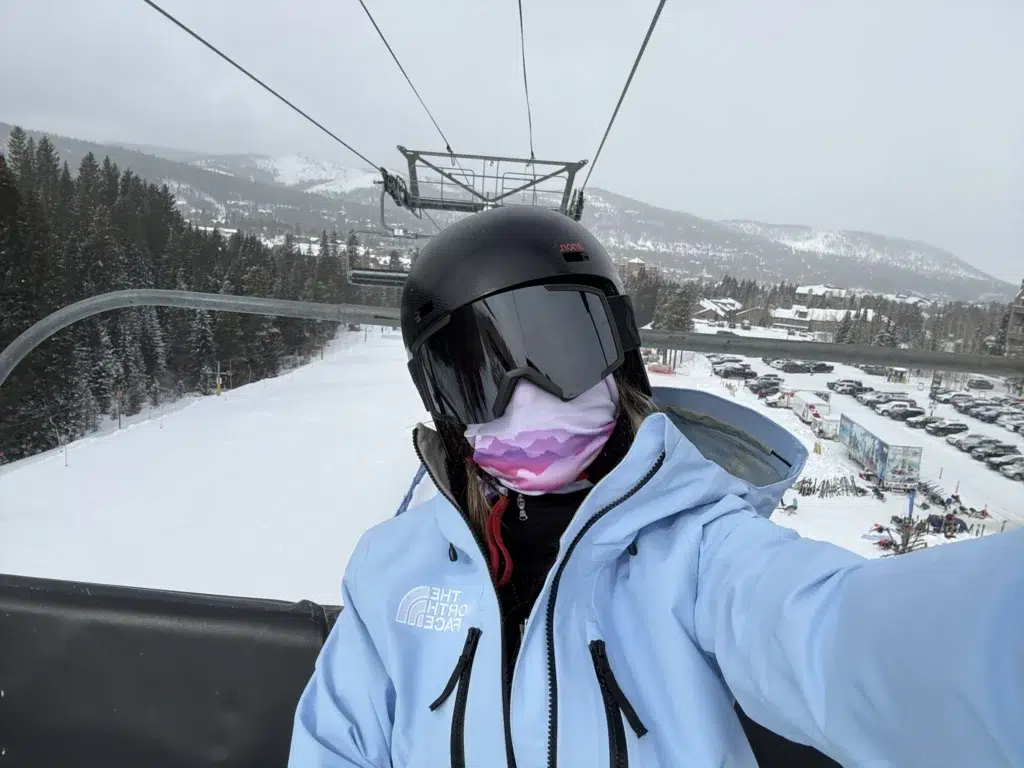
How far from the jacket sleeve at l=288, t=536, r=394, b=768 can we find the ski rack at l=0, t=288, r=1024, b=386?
45.8 inches

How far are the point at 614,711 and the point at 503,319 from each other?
2.27ft

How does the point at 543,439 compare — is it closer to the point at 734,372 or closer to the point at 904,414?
the point at 734,372

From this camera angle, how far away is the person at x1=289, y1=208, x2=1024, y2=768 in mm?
373

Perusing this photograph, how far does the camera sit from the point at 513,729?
2.62ft

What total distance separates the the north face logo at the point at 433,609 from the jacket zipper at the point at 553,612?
0.54 ft

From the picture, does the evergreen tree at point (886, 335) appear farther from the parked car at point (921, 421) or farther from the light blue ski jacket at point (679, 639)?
the light blue ski jacket at point (679, 639)

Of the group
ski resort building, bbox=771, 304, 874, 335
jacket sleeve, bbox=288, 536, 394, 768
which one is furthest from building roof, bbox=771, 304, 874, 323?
jacket sleeve, bbox=288, 536, 394, 768

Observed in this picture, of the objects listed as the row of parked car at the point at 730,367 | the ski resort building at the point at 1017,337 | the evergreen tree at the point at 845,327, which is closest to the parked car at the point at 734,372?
the row of parked car at the point at 730,367

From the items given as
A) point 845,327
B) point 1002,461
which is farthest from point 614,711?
point 845,327

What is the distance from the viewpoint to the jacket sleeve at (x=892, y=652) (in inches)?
13.0

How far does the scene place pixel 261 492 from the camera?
645 inches

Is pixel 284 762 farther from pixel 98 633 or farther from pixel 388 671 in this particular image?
pixel 388 671

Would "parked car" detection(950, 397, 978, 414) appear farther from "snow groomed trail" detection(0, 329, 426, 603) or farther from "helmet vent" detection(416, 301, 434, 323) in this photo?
"snow groomed trail" detection(0, 329, 426, 603)

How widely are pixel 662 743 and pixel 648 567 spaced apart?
0.23 m
